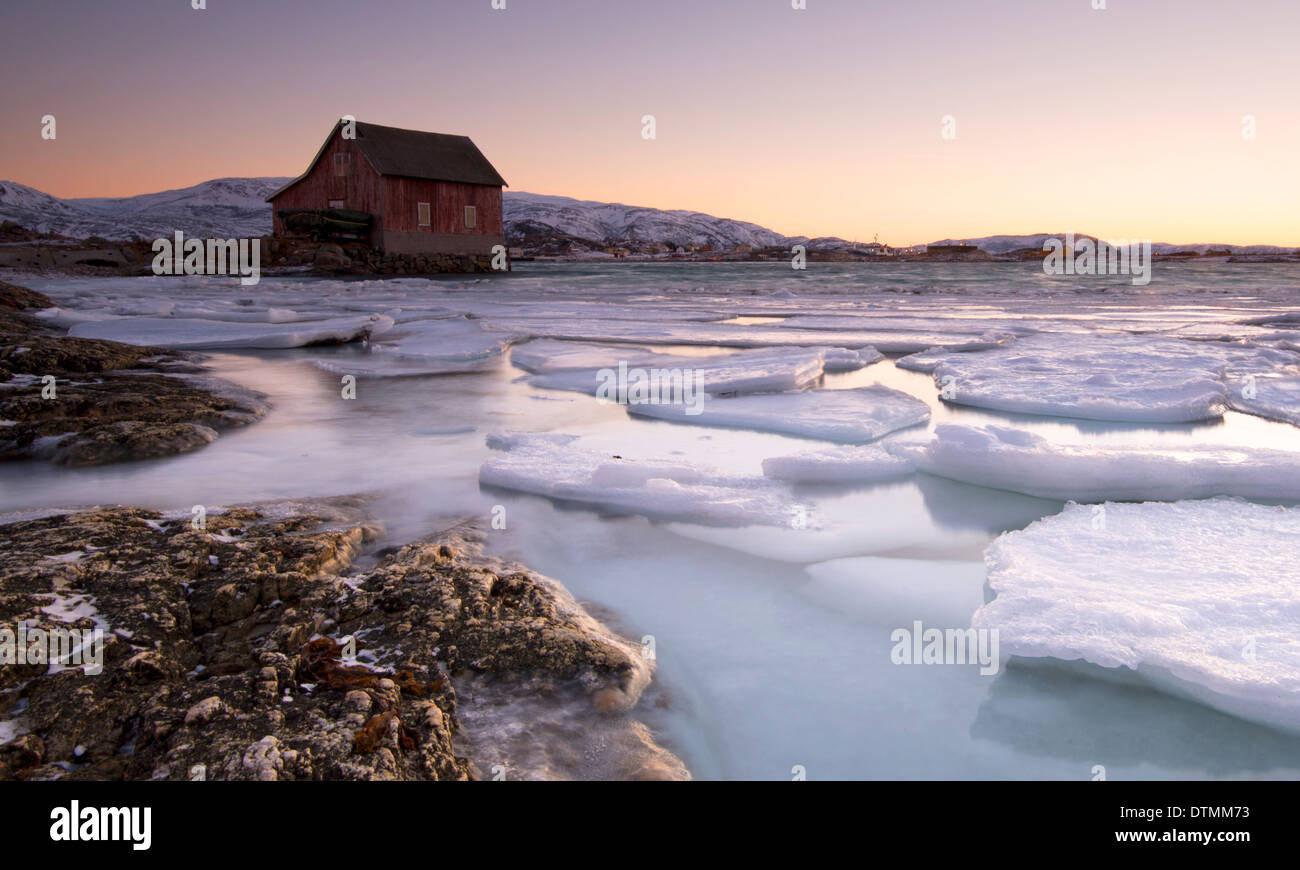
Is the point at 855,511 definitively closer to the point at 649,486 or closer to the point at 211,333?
the point at 649,486

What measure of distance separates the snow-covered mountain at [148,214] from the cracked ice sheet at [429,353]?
5925 centimetres

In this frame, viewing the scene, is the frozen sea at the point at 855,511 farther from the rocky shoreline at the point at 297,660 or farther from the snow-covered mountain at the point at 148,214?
the snow-covered mountain at the point at 148,214

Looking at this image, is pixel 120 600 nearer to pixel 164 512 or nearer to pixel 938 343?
pixel 164 512

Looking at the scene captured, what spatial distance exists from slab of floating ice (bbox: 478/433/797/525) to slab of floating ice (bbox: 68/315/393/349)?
694cm

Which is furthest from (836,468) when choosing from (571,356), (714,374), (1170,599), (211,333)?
(211,333)

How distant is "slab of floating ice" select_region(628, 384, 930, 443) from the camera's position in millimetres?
5113

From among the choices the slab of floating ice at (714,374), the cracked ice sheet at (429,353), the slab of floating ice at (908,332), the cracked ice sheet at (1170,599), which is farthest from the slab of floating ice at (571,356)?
the cracked ice sheet at (1170,599)

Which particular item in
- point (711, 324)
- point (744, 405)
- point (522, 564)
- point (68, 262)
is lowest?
point (522, 564)

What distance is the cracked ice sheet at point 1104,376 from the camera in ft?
18.9

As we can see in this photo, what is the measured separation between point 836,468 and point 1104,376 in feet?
13.2

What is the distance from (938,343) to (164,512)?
9.17m

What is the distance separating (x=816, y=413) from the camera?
5.57m
